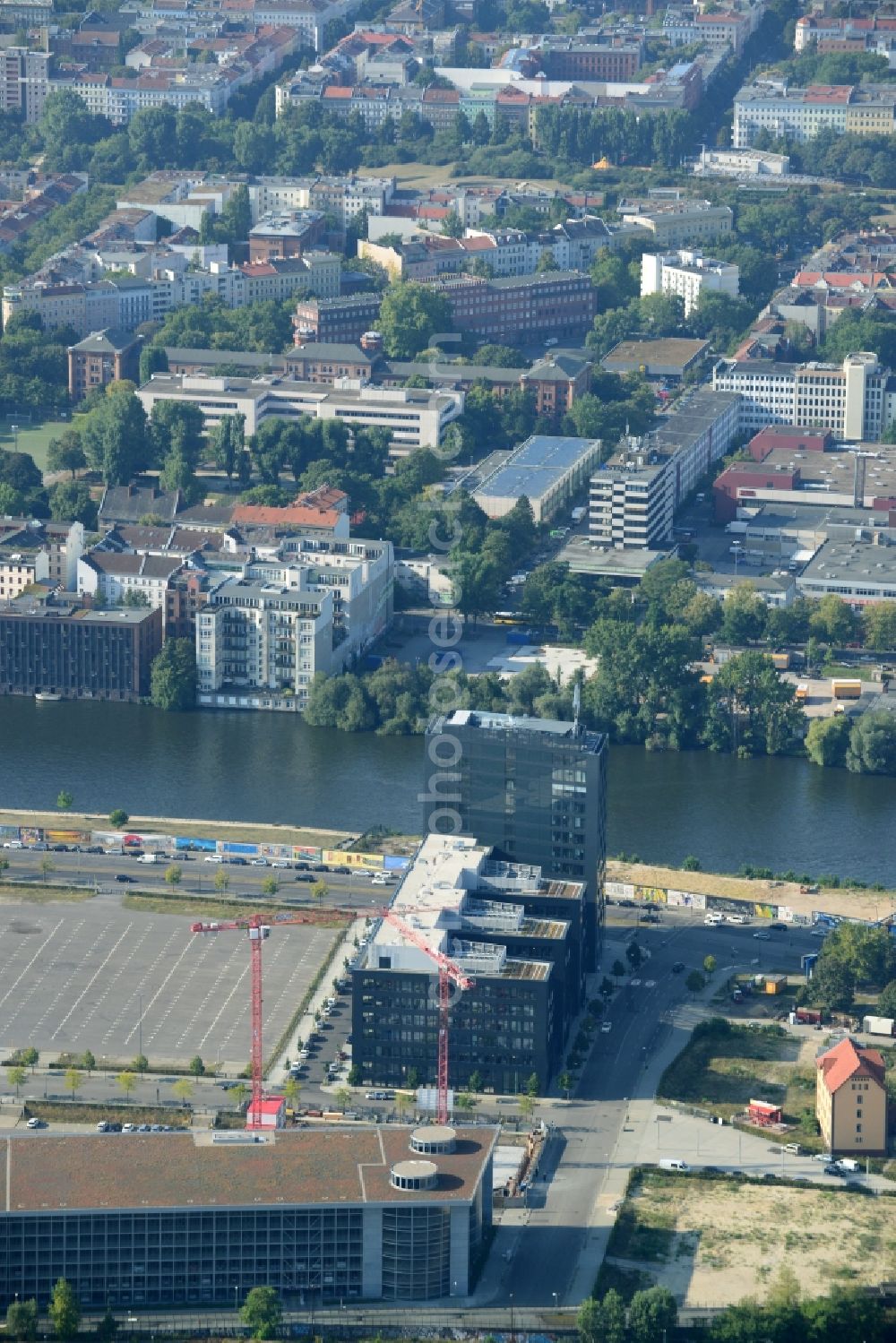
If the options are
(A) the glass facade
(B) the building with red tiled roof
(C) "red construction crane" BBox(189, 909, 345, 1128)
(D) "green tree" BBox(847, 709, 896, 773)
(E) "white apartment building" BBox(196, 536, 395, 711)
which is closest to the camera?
(A) the glass facade

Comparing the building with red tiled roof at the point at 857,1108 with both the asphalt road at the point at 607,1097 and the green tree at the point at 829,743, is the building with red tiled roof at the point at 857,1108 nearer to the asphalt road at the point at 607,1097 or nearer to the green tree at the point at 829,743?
the asphalt road at the point at 607,1097

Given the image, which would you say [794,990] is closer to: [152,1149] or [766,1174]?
[766,1174]

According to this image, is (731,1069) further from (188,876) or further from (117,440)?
(117,440)

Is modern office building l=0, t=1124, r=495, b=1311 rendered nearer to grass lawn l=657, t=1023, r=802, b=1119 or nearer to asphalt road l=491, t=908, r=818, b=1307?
asphalt road l=491, t=908, r=818, b=1307

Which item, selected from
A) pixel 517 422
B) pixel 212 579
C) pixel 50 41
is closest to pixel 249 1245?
pixel 212 579

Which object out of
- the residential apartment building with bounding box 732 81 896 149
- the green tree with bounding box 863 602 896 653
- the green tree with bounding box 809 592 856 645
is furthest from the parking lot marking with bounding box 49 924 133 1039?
the residential apartment building with bounding box 732 81 896 149

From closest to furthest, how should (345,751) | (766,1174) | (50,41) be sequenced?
(766,1174) < (345,751) < (50,41)
